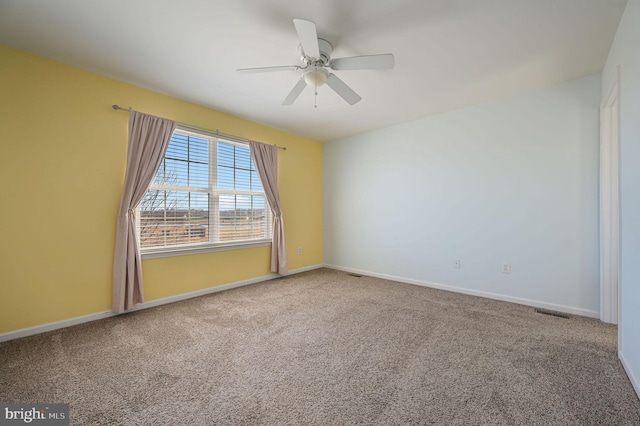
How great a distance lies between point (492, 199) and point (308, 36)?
117 inches

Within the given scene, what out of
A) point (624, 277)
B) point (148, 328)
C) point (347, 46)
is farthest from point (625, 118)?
point (148, 328)

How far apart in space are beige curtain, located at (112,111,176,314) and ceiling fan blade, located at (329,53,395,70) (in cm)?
224

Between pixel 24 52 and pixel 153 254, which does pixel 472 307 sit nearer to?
pixel 153 254

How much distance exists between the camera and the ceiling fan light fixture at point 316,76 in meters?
2.22

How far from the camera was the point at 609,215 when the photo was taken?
2.49m

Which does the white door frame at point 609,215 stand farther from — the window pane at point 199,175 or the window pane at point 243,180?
the window pane at point 199,175

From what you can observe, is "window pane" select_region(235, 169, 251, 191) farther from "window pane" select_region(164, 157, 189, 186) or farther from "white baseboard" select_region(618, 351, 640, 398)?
"white baseboard" select_region(618, 351, 640, 398)

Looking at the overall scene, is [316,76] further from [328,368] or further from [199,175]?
[328,368]

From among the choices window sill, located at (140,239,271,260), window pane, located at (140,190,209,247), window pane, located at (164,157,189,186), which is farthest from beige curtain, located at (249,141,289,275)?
window pane, located at (164,157,189,186)

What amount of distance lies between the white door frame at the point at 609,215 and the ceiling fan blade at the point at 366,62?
224 centimetres

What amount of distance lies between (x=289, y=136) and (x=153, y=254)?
2.86 meters

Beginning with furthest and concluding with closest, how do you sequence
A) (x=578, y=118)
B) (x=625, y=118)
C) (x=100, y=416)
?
(x=578, y=118) → (x=625, y=118) → (x=100, y=416)

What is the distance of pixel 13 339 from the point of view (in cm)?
221

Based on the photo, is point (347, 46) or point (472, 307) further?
point (472, 307)
